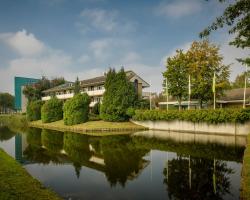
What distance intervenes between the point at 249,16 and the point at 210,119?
1044 inches

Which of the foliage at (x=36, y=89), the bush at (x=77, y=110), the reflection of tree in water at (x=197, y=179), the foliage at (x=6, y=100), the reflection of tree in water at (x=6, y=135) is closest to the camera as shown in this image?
the reflection of tree in water at (x=197, y=179)

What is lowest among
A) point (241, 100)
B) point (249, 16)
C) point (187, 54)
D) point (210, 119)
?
point (210, 119)

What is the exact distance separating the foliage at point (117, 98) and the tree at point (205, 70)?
492 inches

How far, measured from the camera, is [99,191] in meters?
12.1

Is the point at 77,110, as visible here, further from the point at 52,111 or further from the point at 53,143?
the point at 53,143

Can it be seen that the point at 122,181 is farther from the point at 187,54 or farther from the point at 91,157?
the point at 187,54

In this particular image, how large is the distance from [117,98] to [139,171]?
30845 mm

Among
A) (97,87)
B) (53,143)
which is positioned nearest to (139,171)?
(53,143)

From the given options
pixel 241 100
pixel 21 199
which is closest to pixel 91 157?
pixel 21 199

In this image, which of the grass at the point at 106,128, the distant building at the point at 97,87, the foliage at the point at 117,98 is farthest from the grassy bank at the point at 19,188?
the distant building at the point at 97,87

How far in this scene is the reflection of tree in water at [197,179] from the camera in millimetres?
11422

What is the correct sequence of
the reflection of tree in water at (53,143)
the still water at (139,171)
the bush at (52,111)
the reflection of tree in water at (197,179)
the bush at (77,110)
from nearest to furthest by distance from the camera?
the reflection of tree in water at (197,179), the still water at (139,171), the reflection of tree in water at (53,143), the bush at (77,110), the bush at (52,111)

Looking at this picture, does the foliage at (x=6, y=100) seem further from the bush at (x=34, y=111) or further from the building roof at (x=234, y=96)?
the building roof at (x=234, y=96)

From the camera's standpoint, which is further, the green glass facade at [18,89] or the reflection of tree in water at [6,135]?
the green glass facade at [18,89]
